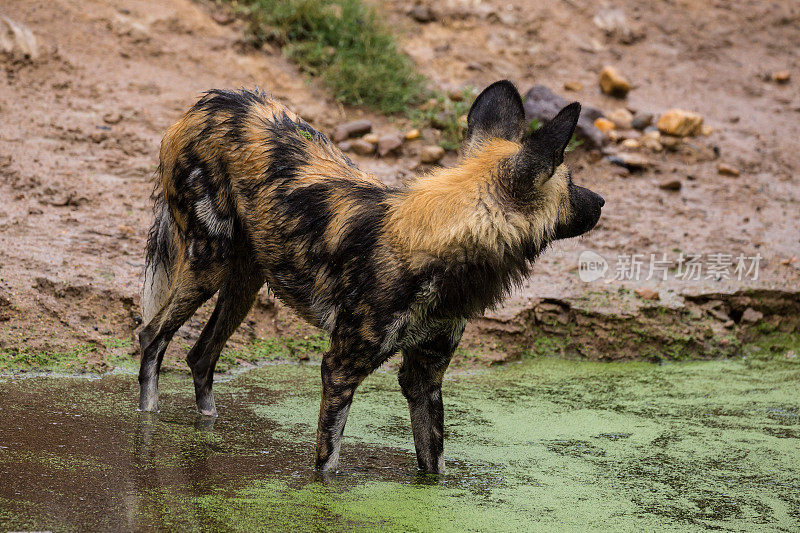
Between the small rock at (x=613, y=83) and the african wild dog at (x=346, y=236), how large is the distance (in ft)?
22.7

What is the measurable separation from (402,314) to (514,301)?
10.1ft

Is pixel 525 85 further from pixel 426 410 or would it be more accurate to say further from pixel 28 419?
pixel 28 419

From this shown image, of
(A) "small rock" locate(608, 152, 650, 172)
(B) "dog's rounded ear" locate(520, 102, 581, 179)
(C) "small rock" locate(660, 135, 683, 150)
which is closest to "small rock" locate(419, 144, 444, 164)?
(A) "small rock" locate(608, 152, 650, 172)

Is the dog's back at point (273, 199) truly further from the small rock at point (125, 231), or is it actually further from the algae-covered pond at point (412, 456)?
the small rock at point (125, 231)

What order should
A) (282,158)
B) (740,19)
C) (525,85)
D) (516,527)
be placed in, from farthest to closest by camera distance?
(740,19) < (525,85) < (282,158) < (516,527)

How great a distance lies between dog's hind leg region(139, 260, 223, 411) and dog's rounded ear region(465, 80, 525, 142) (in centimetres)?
179

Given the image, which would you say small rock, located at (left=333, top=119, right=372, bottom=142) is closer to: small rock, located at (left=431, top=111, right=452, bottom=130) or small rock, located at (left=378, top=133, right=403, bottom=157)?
small rock, located at (left=378, top=133, right=403, bottom=157)

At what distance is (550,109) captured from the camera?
10062mm

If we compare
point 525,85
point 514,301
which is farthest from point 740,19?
point 514,301

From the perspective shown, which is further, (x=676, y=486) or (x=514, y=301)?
(x=514, y=301)

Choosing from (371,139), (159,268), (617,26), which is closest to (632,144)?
(371,139)

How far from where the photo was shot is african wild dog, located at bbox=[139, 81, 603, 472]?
455cm

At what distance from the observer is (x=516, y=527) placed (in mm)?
4266

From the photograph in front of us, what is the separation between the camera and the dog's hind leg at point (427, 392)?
16.5 feet
